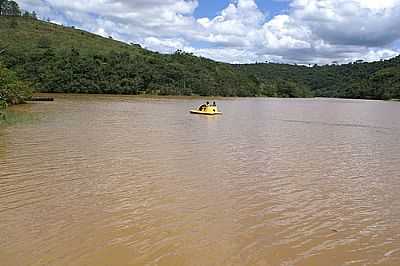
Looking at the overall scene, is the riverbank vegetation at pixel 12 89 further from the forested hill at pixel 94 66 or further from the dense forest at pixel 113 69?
the forested hill at pixel 94 66

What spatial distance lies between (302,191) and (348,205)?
4.41 feet

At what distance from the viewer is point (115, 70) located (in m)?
87.2

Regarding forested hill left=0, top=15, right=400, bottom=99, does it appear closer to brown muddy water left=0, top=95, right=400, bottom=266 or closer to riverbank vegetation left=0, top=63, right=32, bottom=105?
riverbank vegetation left=0, top=63, right=32, bottom=105

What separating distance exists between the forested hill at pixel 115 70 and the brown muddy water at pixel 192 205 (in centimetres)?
5439

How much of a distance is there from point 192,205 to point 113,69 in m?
80.6

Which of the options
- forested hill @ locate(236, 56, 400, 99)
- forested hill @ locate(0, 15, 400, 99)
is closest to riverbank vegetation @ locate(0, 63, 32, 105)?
forested hill @ locate(0, 15, 400, 99)

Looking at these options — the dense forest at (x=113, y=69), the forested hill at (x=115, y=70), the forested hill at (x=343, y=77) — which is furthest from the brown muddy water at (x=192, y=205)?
the forested hill at (x=343, y=77)

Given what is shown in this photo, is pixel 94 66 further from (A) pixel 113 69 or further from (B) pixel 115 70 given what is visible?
(B) pixel 115 70

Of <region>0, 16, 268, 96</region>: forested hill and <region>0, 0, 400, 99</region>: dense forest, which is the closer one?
<region>0, 16, 268, 96</region>: forested hill

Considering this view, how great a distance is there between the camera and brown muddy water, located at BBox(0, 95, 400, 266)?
22.3 ft

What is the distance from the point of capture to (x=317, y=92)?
458ft

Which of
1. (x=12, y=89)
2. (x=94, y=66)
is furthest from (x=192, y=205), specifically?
(x=94, y=66)

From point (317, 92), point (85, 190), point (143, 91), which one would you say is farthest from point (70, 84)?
point (317, 92)

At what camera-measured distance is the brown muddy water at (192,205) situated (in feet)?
22.3
